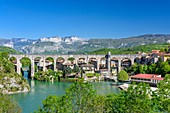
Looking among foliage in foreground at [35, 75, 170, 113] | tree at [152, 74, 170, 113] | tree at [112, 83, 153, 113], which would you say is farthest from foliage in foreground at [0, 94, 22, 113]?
tree at [152, 74, 170, 113]

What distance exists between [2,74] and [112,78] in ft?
48.6

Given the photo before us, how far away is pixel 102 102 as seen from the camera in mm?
9414

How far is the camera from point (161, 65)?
31.7 meters

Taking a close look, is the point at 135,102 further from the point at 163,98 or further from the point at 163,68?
the point at 163,68

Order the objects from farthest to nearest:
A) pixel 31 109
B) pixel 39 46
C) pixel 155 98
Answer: pixel 39 46 → pixel 31 109 → pixel 155 98

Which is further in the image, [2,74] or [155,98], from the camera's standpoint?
[2,74]

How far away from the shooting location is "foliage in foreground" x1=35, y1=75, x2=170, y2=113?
28.6 ft

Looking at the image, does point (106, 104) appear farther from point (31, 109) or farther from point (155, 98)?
point (31, 109)

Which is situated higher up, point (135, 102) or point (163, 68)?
point (135, 102)

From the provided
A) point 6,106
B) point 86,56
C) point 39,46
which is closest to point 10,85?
point 6,106

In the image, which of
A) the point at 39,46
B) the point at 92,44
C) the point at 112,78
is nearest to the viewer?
the point at 112,78

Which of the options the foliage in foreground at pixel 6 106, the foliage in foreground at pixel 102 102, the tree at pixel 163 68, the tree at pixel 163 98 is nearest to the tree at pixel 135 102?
the foliage in foreground at pixel 102 102

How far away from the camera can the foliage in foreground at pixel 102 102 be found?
8.72 m

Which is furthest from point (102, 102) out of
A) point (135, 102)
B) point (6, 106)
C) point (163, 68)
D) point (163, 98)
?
point (163, 68)
